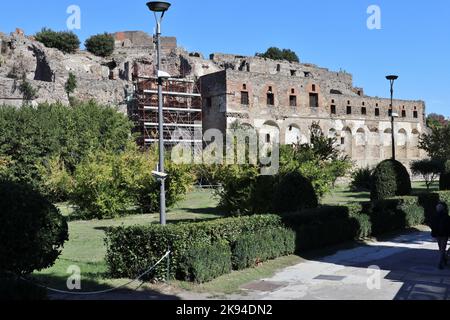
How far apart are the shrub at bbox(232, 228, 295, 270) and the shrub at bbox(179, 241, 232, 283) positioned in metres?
0.51

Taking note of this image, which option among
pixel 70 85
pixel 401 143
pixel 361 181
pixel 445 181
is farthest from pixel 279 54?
pixel 445 181

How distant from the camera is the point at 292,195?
16.2 m

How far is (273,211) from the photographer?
16.5 metres

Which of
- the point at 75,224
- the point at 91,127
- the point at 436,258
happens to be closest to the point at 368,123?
the point at 91,127

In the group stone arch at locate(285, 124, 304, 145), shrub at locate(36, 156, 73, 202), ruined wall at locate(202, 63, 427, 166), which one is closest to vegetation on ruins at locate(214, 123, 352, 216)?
shrub at locate(36, 156, 73, 202)

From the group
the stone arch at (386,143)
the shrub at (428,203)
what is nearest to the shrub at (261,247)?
the shrub at (428,203)

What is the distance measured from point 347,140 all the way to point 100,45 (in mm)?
34336

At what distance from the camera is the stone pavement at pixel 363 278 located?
952cm

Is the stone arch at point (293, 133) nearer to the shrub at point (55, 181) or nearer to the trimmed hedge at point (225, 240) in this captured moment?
the shrub at point (55, 181)

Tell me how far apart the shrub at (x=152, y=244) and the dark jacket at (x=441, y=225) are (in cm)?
522

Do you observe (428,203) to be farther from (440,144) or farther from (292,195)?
(440,144)

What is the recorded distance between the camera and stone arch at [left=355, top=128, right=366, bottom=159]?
58594 mm
